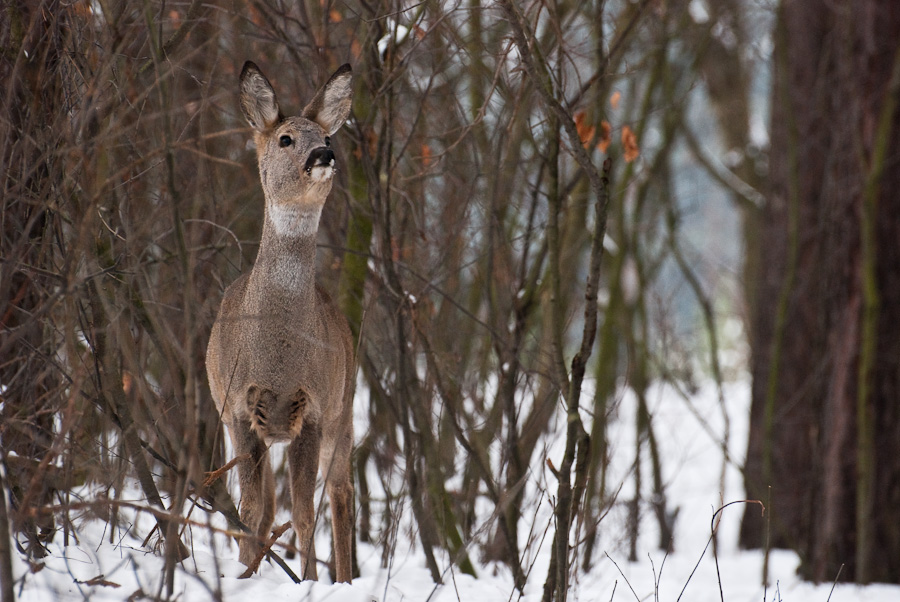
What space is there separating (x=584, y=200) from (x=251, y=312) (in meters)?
4.10

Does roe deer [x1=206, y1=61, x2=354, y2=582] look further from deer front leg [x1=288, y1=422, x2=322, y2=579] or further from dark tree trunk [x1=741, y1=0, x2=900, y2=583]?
dark tree trunk [x1=741, y1=0, x2=900, y2=583]

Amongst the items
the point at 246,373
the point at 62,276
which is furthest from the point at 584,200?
the point at 62,276

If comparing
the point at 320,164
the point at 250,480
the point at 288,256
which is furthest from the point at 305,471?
the point at 320,164

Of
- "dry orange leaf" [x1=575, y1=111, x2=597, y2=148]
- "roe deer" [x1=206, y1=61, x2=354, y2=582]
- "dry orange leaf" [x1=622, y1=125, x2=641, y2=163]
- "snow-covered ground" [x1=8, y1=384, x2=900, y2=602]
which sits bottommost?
"snow-covered ground" [x1=8, y1=384, x2=900, y2=602]

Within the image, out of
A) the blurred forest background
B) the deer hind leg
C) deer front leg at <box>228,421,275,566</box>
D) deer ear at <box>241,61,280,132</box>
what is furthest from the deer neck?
the deer hind leg

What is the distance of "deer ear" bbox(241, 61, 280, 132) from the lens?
4199 mm

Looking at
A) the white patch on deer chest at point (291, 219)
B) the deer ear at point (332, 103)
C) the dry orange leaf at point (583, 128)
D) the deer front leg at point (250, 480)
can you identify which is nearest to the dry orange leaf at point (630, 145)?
the dry orange leaf at point (583, 128)

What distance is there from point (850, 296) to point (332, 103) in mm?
5357

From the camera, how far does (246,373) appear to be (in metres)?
4.14

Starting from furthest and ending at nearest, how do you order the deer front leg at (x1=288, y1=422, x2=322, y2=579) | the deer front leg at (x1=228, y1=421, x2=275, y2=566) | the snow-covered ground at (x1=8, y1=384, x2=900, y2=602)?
the deer front leg at (x1=288, y1=422, x2=322, y2=579), the deer front leg at (x1=228, y1=421, x2=275, y2=566), the snow-covered ground at (x1=8, y1=384, x2=900, y2=602)

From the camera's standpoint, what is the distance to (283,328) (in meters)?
4.13

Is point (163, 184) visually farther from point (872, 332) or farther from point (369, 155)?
point (872, 332)

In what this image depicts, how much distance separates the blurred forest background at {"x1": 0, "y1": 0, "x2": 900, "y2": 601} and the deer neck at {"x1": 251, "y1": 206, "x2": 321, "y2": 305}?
0.72 feet

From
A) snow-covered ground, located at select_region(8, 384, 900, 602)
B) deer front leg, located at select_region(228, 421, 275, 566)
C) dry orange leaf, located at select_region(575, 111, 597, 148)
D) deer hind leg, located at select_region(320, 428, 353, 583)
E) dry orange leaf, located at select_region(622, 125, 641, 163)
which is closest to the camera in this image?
snow-covered ground, located at select_region(8, 384, 900, 602)
